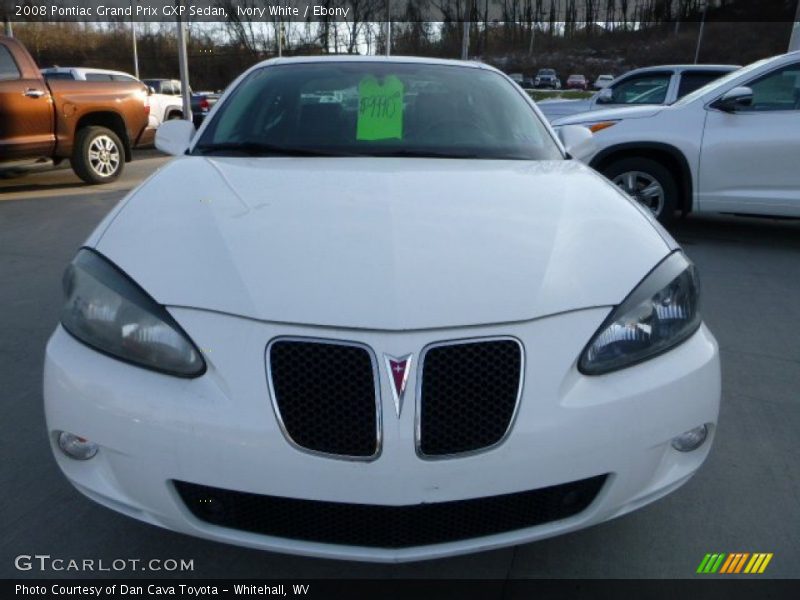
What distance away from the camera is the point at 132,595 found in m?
1.83

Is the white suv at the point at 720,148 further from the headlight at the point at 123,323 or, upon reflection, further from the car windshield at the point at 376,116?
the headlight at the point at 123,323

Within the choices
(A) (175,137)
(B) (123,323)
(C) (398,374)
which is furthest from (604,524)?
(A) (175,137)

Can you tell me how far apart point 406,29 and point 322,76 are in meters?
47.0

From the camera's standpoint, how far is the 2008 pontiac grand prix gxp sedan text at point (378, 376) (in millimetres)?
1497

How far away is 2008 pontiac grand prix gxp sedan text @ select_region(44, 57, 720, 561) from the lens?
1497mm

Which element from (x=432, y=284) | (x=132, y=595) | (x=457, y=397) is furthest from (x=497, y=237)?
(x=132, y=595)

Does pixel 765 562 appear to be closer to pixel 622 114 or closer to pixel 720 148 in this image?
pixel 720 148

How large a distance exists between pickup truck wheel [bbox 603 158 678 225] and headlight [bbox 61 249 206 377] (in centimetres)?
489

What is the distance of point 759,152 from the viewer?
5340 millimetres

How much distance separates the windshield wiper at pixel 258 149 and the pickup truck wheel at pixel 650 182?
3.82 m

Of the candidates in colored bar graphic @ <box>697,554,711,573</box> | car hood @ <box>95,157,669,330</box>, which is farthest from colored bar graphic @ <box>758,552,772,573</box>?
car hood @ <box>95,157,669,330</box>

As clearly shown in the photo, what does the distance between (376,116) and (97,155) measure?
6648 millimetres

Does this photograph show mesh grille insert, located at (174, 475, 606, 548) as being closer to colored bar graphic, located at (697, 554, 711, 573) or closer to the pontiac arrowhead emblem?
the pontiac arrowhead emblem

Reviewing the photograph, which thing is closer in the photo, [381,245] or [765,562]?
[381,245]
